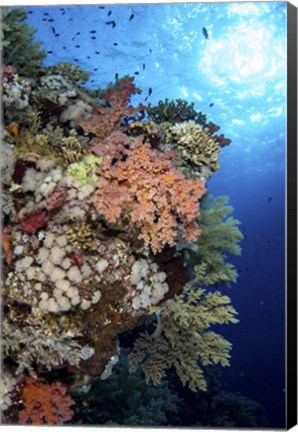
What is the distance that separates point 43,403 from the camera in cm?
466

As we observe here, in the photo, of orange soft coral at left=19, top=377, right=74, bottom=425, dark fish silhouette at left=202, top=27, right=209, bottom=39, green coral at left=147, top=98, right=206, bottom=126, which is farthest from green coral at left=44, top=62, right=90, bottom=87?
orange soft coral at left=19, top=377, right=74, bottom=425

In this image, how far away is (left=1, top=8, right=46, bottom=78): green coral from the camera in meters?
5.25

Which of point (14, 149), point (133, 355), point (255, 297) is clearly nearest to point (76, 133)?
point (14, 149)

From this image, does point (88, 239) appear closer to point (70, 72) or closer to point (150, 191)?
point (150, 191)

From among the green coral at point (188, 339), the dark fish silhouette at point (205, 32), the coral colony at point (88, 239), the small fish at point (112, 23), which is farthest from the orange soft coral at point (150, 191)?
the dark fish silhouette at point (205, 32)

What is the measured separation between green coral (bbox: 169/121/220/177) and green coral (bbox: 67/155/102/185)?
927 millimetres

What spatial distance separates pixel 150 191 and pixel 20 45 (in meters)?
Answer: 2.43

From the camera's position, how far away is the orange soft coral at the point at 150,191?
4387 millimetres

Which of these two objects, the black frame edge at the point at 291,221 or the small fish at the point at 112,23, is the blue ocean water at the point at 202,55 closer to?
the small fish at the point at 112,23

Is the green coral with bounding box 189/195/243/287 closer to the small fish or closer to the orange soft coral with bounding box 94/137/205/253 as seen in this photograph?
the orange soft coral with bounding box 94/137/205/253

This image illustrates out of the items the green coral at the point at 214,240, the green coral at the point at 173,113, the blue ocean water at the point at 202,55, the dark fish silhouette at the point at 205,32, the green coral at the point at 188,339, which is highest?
the dark fish silhouette at the point at 205,32

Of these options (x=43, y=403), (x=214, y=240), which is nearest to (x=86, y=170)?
(x=214, y=240)

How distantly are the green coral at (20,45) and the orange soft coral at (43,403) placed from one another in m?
3.34

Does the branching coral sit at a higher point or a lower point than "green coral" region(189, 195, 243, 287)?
higher
